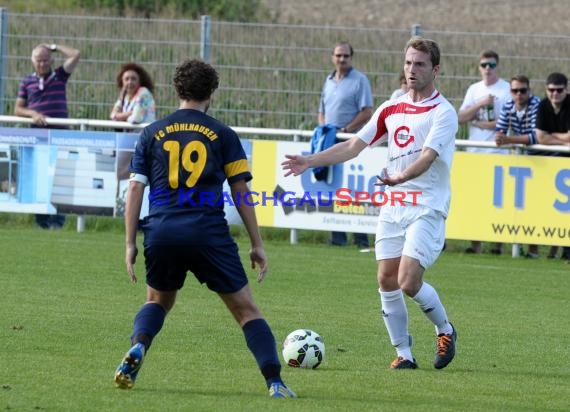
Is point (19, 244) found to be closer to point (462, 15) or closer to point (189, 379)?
point (189, 379)

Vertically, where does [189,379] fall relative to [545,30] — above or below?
below

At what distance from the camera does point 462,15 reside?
3616 centimetres

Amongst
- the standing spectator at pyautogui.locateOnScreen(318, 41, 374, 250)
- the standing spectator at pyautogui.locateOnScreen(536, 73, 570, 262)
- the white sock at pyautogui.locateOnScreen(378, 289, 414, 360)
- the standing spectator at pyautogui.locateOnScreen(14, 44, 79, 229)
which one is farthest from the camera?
the standing spectator at pyautogui.locateOnScreen(14, 44, 79, 229)

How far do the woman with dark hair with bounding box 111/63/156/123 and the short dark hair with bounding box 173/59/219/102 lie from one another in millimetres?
9707

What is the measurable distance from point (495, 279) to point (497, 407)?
22.7ft

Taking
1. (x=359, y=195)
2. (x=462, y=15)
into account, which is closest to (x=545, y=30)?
(x=462, y=15)

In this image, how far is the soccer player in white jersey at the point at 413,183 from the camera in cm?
893

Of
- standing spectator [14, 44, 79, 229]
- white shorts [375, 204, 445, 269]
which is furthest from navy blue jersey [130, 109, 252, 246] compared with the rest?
standing spectator [14, 44, 79, 229]

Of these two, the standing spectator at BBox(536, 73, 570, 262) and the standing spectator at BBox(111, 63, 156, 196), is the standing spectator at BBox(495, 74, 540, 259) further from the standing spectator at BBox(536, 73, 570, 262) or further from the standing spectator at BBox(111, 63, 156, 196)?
the standing spectator at BBox(111, 63, 156, 196)

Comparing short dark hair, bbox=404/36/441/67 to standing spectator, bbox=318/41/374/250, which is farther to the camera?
standing spectator, bbox=318/41/374/250

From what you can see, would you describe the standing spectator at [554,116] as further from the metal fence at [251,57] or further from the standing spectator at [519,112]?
the metal fence at [251,57]

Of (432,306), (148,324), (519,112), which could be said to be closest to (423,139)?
(432,306)

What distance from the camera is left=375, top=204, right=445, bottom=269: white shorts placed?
353 inches

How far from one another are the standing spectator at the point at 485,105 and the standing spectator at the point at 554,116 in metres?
0.76
